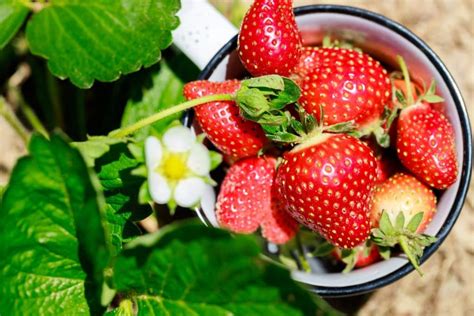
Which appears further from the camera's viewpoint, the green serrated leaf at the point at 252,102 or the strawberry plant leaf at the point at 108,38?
the strawberry plant leaf at the point at 108,38

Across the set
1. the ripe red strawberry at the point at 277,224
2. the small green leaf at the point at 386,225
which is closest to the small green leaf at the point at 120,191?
the ripe red strawberry at the point at 277,224

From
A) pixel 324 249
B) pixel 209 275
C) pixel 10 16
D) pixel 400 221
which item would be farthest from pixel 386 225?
pixel 10 16

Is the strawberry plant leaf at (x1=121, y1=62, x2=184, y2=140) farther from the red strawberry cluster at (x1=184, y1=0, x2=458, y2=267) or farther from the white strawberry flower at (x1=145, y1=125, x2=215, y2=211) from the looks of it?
the white strawberry flower at (x1=145, y1=125, x2=215, y2=211)

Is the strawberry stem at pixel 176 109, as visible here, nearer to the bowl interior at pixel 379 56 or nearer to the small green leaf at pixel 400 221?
the bowl interior at pixel 379 56

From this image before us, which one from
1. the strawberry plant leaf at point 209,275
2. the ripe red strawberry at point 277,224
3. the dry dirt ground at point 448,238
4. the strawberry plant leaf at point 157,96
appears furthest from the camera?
the dry dirt ground at point 448,238

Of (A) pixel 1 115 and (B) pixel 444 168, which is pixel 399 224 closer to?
(B) pixel 444 168

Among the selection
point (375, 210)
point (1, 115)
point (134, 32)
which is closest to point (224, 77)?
point (134, 32)

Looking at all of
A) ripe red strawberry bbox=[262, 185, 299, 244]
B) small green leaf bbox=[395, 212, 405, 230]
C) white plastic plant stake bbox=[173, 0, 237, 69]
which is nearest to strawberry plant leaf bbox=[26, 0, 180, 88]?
white plastic plant stake bbox=[173, 0, 237, 69]
